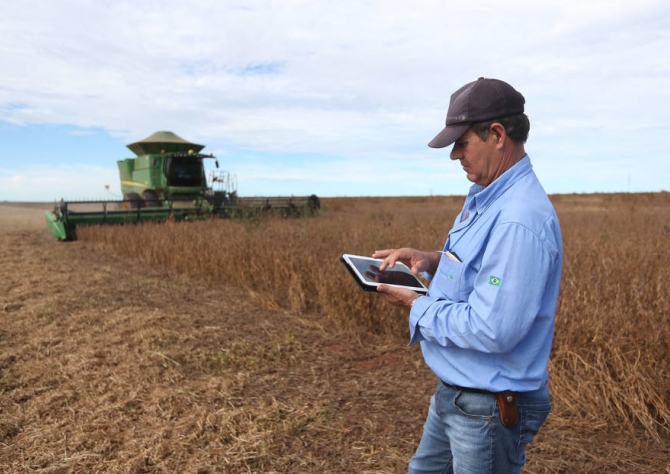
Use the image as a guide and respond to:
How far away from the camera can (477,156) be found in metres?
1.57

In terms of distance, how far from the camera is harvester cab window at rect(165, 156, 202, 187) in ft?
55.1

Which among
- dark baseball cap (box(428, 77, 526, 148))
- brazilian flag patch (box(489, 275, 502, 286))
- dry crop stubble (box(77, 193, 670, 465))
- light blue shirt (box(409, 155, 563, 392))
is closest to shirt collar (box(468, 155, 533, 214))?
light blue shirt (box(409, 155, 563, 392))

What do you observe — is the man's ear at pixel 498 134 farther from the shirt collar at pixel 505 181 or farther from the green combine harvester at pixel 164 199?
the green combine harvester at pixel 164 199

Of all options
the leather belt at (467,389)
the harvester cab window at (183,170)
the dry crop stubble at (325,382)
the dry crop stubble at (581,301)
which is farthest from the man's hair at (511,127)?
the harvester cab window at (183,170)

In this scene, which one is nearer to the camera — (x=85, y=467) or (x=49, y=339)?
(x=85, y=467)

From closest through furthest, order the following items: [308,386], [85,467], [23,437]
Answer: [85,467] → [23,437] → [308,386]

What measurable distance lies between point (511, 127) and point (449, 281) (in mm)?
485

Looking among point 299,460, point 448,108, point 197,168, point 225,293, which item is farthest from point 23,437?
point 197,168

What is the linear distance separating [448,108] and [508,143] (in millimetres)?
213

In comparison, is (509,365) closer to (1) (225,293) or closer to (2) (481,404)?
(2) (481,404)

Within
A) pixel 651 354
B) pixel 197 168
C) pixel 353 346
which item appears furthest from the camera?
pixel 197 168

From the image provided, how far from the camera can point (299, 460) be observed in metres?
2.96

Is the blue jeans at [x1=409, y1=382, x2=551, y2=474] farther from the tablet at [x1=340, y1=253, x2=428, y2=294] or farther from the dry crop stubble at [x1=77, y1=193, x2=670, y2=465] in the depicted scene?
the dry crop stubble at [x1=77, y1=193, x2=670, y2=465]

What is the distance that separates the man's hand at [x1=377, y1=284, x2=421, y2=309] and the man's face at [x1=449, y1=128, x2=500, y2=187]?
41 cm
